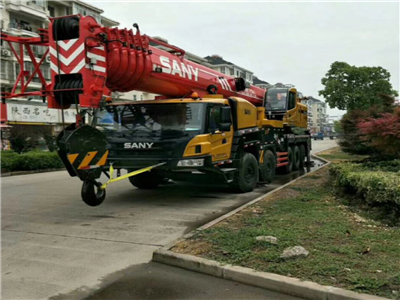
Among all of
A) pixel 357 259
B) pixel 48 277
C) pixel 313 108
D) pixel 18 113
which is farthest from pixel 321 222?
pixel 313 108

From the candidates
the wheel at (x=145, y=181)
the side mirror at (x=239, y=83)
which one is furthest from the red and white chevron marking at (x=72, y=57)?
the side mirror at (x=239, y=83)

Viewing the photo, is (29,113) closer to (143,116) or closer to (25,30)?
(25,30)

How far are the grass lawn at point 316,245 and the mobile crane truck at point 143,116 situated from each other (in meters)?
2.03

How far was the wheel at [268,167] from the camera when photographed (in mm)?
10948

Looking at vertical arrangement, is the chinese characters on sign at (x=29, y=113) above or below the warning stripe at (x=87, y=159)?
above

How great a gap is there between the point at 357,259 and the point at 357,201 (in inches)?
121

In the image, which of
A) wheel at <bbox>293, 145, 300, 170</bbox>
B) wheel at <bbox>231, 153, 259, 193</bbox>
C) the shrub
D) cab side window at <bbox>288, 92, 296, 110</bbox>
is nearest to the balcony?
cab side window at <bbox>288, 92, 296, 110</bbox>

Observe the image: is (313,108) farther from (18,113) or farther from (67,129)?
(67,129)

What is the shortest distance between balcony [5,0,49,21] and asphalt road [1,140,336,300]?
30589 mm

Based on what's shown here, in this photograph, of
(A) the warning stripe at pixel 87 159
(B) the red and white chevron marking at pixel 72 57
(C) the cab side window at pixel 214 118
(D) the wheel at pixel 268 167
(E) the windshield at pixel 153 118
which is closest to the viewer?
(A) the warning stripe at pixel 87 159

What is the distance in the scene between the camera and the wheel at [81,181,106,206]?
6527mm

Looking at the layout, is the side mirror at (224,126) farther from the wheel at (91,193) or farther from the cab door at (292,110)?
the cab door at (292,110)

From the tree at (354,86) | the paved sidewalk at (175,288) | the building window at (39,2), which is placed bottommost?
the paved sidewalk at (175,288)

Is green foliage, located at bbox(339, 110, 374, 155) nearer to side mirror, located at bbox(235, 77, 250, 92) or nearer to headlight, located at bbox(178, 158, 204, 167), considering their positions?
side mirror, located at bbox(235, 77, 250, 92)
